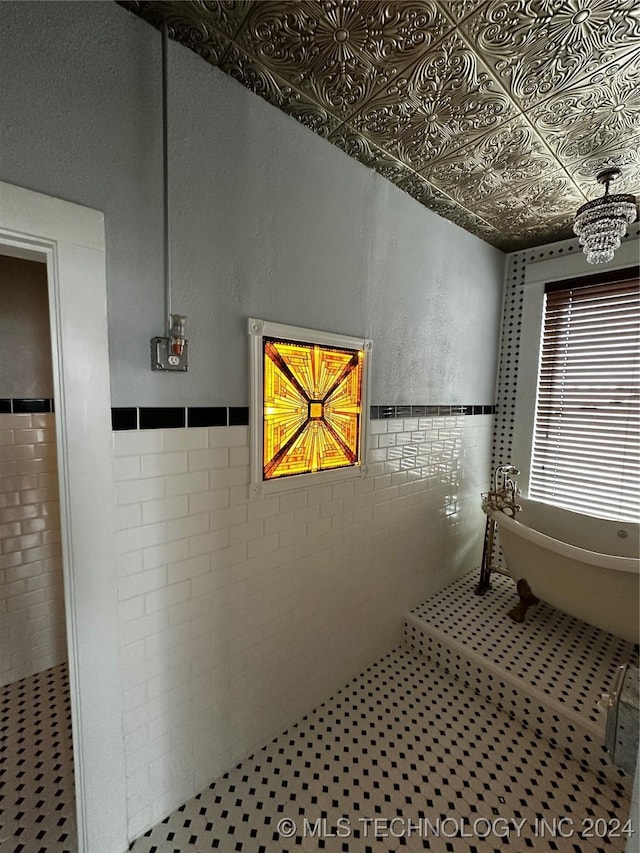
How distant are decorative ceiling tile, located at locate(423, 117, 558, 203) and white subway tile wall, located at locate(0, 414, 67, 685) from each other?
7.46 feet

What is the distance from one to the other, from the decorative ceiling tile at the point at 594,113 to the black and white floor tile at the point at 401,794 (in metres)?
2.48

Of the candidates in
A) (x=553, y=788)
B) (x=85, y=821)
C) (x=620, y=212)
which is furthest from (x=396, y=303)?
(x=85, y=821)

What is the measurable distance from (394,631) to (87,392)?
1.98 m

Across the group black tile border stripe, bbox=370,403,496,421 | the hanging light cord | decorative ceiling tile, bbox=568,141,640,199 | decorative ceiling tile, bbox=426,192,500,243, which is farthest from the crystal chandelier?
the hanging light cord

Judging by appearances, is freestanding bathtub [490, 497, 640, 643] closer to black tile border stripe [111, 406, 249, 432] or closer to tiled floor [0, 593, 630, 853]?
tiled floor [0, 593, 630, 853]

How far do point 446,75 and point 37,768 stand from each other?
2.86m

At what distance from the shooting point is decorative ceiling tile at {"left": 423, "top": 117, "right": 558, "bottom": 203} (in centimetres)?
141

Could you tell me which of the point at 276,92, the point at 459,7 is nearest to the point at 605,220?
the point at 459,7

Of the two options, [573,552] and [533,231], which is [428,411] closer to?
[573,552]

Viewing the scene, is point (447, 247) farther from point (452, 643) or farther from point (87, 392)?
point (452, 643)

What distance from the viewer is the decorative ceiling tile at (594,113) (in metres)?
1.13

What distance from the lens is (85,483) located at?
38.8 inches

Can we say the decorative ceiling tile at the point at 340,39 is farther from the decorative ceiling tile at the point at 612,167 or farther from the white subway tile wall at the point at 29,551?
the white subway tile wall at the point at 29,551

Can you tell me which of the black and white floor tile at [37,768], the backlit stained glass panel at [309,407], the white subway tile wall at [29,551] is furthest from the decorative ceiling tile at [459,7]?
the black and white floor tile at [37,768]
